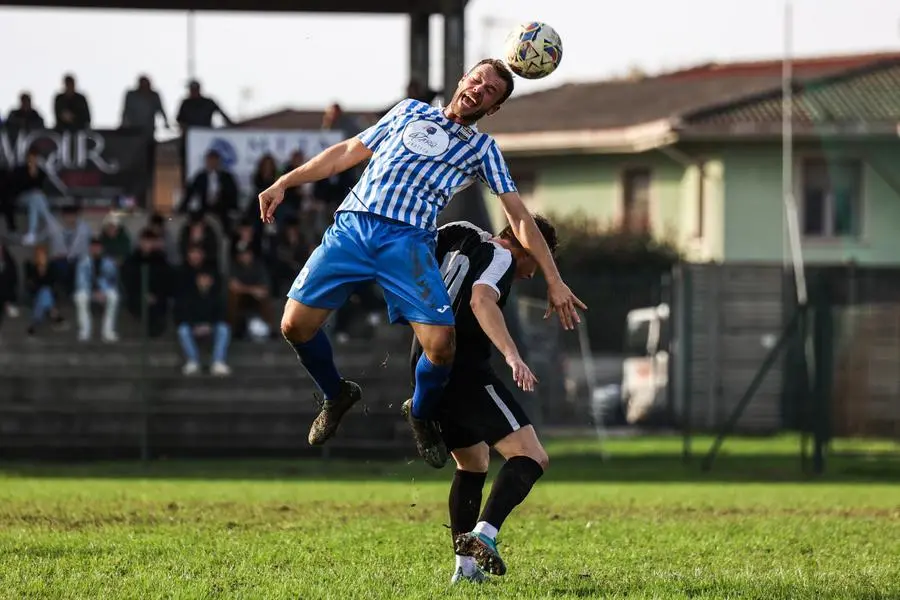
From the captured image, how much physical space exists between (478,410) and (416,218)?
107 cm

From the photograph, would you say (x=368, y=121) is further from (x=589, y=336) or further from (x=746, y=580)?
(x=746, y=580)

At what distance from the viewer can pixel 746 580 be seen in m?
8.96

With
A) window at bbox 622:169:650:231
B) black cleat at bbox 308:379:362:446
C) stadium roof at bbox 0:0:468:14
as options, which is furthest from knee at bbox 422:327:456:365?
window at bbox 622:169:650:231

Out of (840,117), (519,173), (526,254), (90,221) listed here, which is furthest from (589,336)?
(526,254)

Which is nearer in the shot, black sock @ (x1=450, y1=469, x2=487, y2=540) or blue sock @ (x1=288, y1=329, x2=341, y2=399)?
black sock @ (x1=450, y1=469, x2=487, y2=540)

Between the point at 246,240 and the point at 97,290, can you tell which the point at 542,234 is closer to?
the point at 246,240

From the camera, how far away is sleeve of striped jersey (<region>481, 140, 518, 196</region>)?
29.8 ft

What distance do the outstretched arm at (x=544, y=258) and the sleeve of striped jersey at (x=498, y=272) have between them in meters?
0.12

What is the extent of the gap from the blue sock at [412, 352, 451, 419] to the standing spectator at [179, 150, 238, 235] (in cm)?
1471

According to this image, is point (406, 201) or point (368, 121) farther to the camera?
point (368, 121)

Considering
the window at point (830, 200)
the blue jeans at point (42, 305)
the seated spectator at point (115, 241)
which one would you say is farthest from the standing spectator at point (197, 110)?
the window at point (830, 200)

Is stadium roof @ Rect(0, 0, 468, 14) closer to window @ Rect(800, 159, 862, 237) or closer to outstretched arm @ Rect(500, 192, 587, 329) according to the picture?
outstretched arm @ Rect(500, 192, 587, 329)

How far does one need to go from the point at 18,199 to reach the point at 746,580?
56.3 ft

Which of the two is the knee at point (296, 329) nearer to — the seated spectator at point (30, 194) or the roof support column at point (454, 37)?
the roof support column at point (454, 37)
